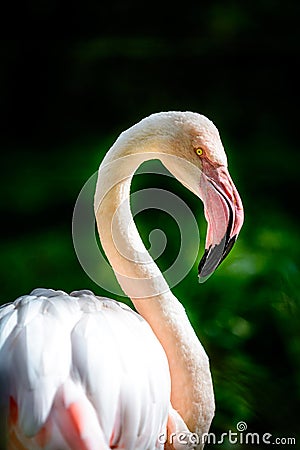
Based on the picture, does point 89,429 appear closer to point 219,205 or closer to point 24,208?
point 219,205

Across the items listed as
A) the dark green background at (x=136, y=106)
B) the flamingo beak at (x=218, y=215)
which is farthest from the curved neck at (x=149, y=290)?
the dark green background at (x=136, y=106)

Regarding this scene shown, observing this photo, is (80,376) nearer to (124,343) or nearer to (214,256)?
(124,343)

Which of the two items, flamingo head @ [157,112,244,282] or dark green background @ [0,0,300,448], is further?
dark green background @ [0,0,300,448]

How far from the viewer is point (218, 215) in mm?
1442

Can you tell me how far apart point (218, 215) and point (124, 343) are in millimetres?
280

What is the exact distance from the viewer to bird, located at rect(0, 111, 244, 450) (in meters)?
1.26

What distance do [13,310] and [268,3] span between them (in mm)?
2613

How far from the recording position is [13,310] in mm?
1376

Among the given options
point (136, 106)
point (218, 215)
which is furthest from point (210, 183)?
point (136, 106)

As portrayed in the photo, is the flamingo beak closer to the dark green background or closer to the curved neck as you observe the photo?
the curved neck

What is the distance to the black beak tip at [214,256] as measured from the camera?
1.44m

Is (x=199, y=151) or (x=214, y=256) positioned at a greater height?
(x=199, y=151)

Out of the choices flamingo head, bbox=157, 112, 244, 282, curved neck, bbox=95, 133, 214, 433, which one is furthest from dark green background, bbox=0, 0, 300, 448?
flamingo head, bbox=157, 112, 244, 282

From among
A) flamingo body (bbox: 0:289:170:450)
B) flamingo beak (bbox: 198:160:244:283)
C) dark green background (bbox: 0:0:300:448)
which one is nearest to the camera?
flamingo body (bbox: 0:289:170:450)
